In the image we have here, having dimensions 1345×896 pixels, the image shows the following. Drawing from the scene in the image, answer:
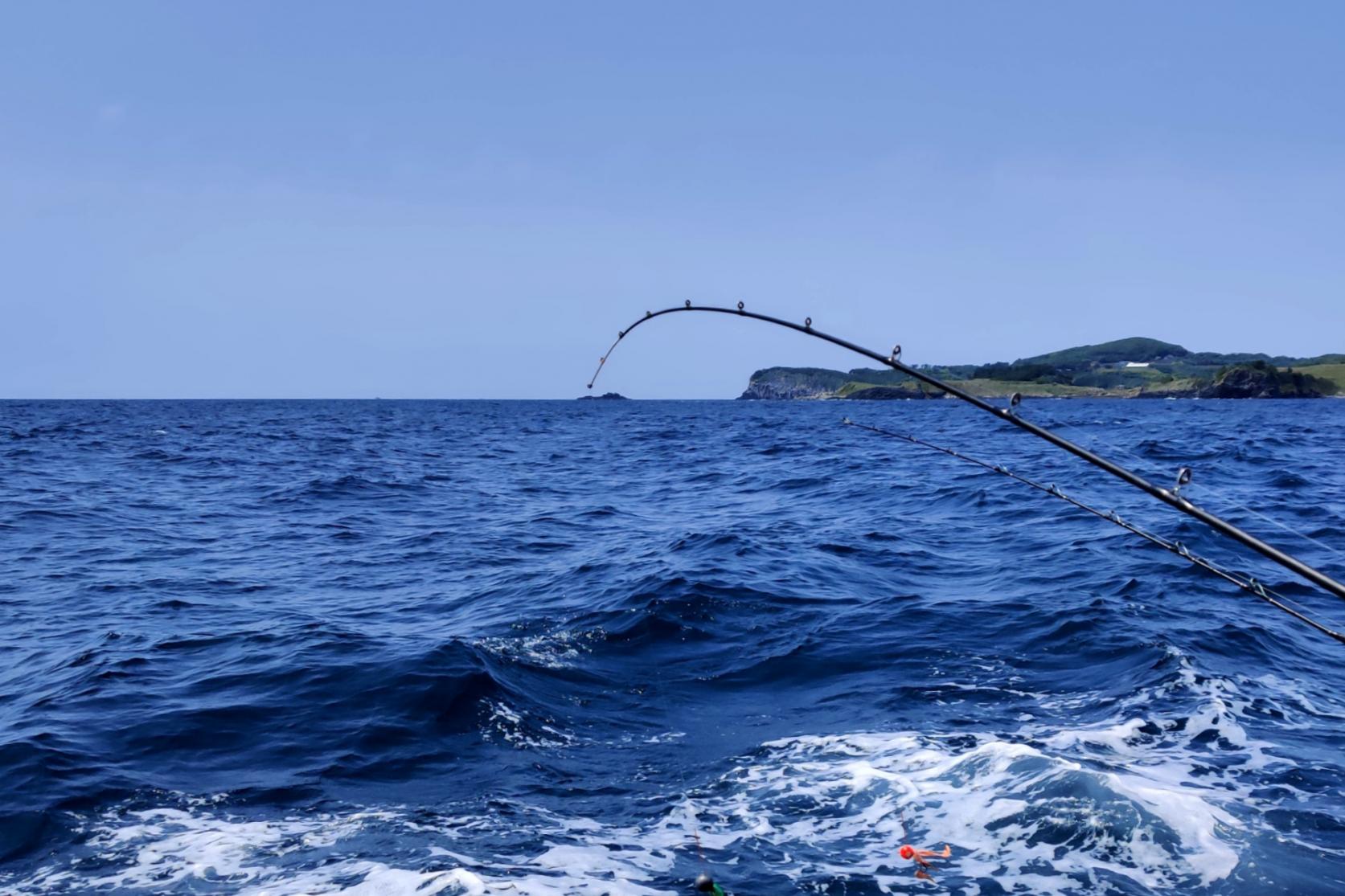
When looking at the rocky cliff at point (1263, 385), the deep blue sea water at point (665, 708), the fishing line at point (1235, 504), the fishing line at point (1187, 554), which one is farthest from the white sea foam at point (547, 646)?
the rocky cliff at point (1263, 385)

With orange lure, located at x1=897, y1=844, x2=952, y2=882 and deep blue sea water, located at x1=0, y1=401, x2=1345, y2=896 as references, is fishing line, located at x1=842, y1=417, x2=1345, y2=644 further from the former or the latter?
orange lure, located at x1=897, y1=844, x2=952, y2=882

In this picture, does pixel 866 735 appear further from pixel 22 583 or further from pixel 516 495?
pixel 516 495

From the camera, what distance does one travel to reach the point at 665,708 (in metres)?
9.73

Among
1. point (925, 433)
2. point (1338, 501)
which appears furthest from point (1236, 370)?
point (1338, 501)

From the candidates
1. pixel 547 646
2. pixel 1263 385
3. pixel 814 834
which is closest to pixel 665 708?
pixel 547 646

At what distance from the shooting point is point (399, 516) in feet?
75.4

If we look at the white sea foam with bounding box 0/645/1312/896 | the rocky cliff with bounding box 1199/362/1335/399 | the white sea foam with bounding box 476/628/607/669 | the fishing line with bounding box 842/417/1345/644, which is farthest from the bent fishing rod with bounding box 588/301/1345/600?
the rocky cliff with bounding box 1199/362/1335/399

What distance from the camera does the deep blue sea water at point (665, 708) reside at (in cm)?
675

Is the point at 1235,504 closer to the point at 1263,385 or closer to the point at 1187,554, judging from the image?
the point at 1187,554

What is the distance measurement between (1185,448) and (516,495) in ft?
85.5

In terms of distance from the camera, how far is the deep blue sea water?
22.1 feet

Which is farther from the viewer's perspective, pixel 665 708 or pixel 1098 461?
pixel 665 708

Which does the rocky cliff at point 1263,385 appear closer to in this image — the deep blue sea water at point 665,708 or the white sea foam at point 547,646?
the deep blue sea water at point 665,708

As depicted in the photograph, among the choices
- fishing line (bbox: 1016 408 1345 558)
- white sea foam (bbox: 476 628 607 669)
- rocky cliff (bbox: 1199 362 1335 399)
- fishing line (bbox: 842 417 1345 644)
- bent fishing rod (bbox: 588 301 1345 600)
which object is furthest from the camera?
rocky cliff (bbox: 1199 362 1335 399)
